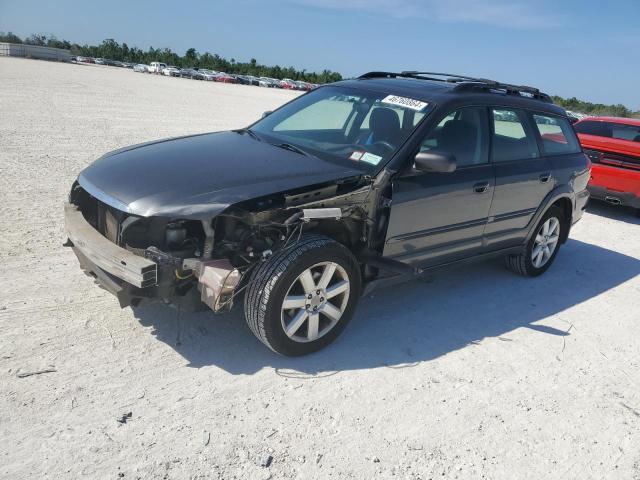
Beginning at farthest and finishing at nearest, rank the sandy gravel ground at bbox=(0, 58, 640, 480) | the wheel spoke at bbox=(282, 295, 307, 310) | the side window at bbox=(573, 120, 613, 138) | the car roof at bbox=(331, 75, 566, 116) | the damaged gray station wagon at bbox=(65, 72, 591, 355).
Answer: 1. the side window at bbox=(573, 120, 613, 138)
2. the car roof at bbox=(331, 75, 566, 116)
3. the wheel spoke at bbox=(282, 295, 307, 310)
4. the damaged gray station wagon at bbox=(65, 72, 591, 355)
5. the sandy gravel ground at bbox=(0, 58, 640, 480)

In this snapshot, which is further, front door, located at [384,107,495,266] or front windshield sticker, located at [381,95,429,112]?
front windshield sticker, located at [381,95,429,112]

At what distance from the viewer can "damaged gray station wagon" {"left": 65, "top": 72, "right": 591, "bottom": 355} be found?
3188 mm

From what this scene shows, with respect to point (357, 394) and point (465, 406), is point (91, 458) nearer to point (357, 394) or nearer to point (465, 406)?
point (357, 394)

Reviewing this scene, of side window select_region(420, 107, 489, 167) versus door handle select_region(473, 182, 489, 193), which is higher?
side window select_region(420, 107, 489, 167)

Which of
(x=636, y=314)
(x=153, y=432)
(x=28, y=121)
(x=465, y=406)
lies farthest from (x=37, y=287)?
(x=28, y=121)

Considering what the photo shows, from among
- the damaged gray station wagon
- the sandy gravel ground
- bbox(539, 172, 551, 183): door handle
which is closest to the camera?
the sandy gravel ground

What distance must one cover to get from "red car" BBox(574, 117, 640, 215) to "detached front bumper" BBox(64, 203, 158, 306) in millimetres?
7622

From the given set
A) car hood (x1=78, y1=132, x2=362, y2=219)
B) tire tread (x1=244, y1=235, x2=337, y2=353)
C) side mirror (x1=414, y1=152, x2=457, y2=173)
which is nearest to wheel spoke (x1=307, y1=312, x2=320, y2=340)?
tire tread (x1=244, y1=235, x2=337, y2=353)

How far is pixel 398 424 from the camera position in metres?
3.06

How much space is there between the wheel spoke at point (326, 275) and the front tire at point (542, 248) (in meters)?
2.69

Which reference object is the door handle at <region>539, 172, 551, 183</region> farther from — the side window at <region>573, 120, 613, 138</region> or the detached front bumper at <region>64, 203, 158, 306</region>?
the side window at <region>573, 120, 613, 138</region>

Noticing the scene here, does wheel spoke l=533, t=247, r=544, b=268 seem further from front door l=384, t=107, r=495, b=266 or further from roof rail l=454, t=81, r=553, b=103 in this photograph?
roof rail l=454, t=81, r=553, b=103

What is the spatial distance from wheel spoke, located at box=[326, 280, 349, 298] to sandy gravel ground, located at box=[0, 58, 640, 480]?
427mm

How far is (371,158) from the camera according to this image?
3902 mm
